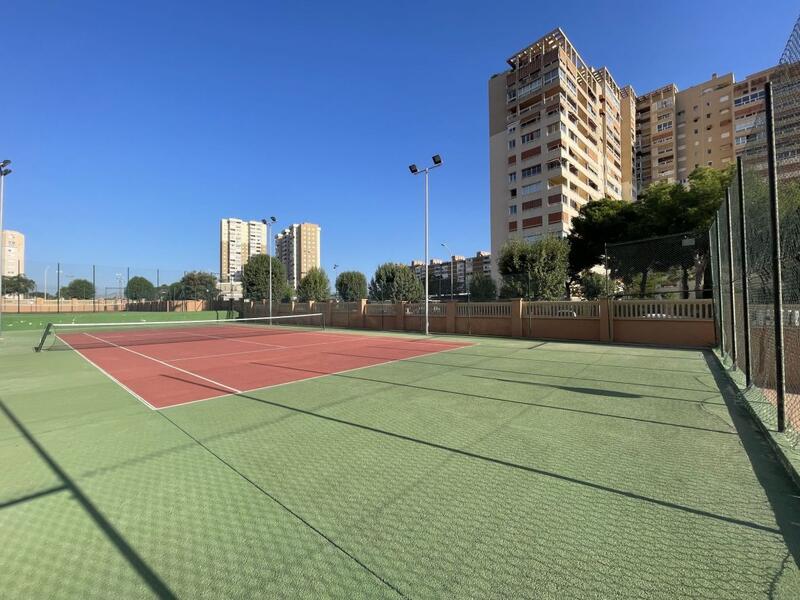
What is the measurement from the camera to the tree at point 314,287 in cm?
4791

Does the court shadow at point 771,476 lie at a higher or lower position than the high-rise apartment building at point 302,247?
lower

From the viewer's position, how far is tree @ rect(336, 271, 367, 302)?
5209 centimetres

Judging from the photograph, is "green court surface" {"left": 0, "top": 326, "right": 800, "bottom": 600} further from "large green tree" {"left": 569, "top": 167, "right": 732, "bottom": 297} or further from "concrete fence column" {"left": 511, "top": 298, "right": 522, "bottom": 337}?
"concrete fence column" {"left": 511, "top": 298, "right": 522, "bottom": 337}

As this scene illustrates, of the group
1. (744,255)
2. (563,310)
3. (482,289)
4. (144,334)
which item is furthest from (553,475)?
(482,289)

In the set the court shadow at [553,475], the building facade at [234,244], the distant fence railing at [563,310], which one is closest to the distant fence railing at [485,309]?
the distant fence railing at [563,310]

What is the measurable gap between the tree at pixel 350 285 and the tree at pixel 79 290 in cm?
2720

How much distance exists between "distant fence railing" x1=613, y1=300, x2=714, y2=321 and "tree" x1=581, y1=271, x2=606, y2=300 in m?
17.3

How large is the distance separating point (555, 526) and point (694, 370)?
28.1ft

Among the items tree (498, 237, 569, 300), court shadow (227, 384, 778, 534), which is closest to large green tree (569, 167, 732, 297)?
tree (498, 237, 569, 300)

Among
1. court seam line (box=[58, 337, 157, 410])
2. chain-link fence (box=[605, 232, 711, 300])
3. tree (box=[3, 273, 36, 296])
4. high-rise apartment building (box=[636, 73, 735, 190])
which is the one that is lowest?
court seam line (box=[58, 337, 157, 410])

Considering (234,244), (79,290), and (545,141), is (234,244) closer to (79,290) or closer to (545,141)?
(79,290)

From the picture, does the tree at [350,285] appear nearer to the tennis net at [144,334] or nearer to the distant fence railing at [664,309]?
the tennis net at [144,334]

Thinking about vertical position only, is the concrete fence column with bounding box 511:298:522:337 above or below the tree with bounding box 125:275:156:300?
below

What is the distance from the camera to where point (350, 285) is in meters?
52.5
